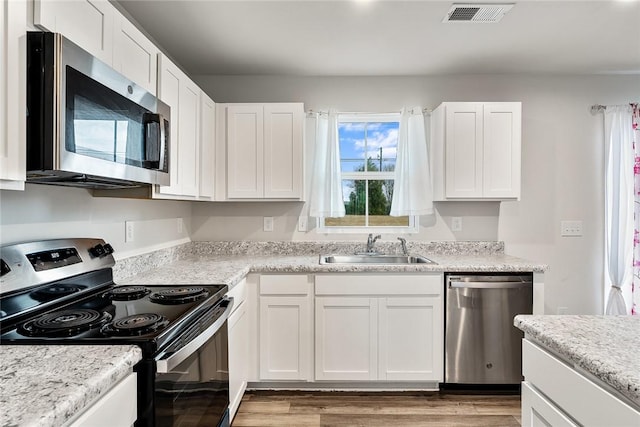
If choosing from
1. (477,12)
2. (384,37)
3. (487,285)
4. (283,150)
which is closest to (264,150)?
(283,150)

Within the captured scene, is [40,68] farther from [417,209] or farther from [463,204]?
[463,204]

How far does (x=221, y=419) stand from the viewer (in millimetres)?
1686

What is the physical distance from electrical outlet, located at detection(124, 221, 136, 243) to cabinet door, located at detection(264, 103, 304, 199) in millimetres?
988

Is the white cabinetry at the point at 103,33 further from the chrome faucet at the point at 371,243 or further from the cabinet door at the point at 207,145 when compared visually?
the chrome faucet at the point at 371,243

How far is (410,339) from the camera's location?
2.45 m

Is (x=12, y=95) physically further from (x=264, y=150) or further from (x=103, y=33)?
(x=264, y=150)

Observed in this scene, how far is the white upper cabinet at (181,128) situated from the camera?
1.89 meters

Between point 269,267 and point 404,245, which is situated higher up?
point 404,245

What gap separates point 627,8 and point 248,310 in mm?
2957

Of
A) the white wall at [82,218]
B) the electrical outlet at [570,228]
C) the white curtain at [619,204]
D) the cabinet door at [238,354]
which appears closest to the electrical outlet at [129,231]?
the white wall at [82,218]

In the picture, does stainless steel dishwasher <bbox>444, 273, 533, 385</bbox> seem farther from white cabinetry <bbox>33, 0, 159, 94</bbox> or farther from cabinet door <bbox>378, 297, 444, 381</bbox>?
white cabinetry <bbox>33, 0, 159, 94</bbox>

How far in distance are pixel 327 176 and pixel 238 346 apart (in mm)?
1498

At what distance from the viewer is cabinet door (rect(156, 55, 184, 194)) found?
1844mm

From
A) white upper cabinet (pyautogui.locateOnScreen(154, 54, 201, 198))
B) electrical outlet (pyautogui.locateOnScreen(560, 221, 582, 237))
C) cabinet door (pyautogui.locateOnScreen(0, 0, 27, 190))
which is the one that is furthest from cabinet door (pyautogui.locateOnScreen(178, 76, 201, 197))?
electrical outlet (pyautogui.locateOnScreen(560, 221, 582, 237))
